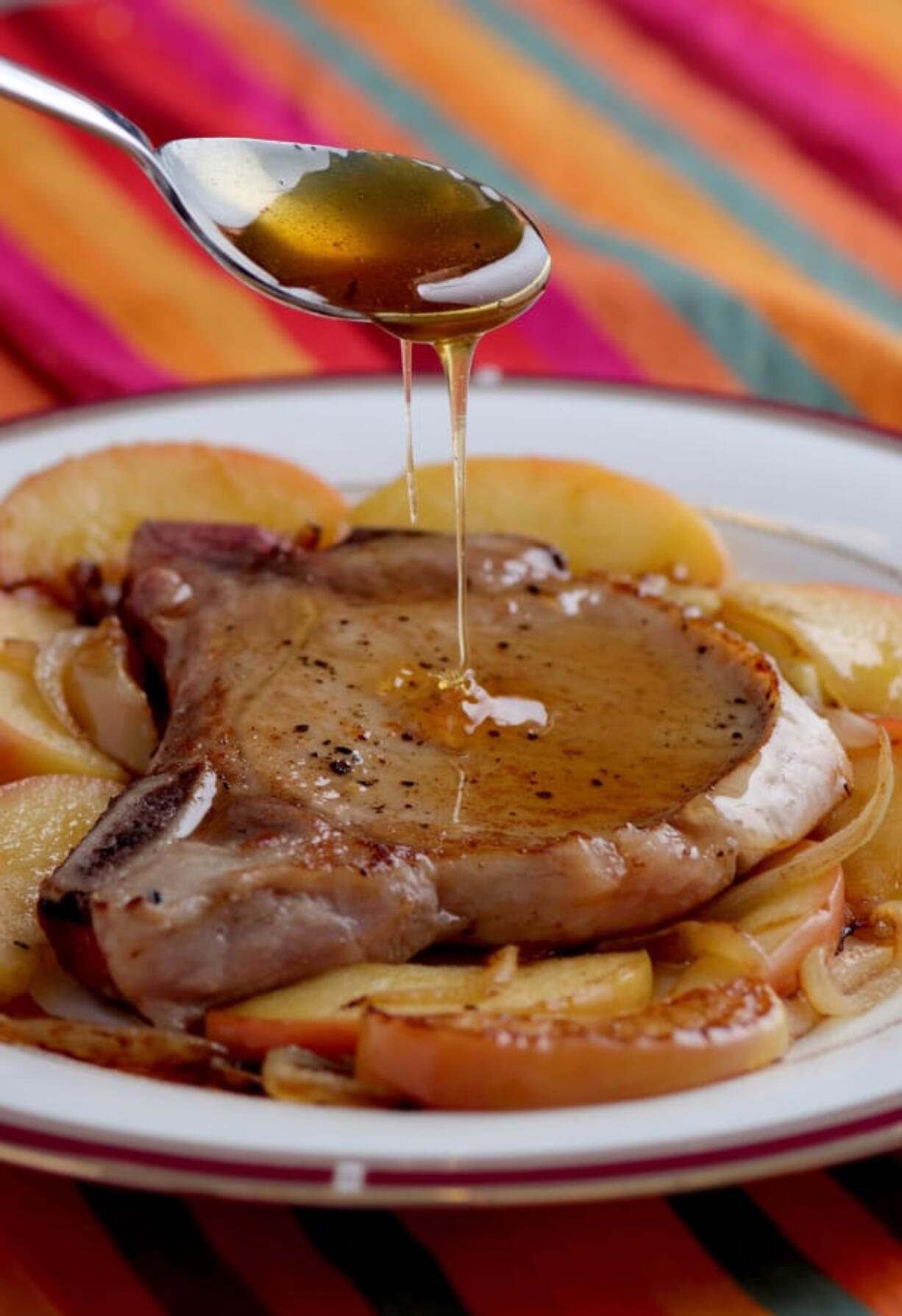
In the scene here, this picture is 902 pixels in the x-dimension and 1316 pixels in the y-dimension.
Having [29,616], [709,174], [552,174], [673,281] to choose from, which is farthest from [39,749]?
[709,174]

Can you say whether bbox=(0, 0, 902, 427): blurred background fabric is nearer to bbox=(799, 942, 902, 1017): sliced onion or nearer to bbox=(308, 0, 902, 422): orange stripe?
bbox=(308, 0, 902, 422): orange stripe

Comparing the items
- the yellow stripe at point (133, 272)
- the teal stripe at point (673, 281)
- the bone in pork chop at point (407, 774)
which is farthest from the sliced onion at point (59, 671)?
the teal stripe at point (673, 281)

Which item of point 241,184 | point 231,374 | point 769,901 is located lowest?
point 231,374

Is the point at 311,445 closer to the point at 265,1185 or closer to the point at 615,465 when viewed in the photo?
the point at 615,465

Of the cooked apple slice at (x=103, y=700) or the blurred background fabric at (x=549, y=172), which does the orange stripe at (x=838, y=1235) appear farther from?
the blurred background fabric at (x=549, y=172)

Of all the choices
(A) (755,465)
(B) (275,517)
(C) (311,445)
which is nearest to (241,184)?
(B) (275,517)

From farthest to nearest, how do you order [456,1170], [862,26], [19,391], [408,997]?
1. [862,26]
2. [19,391]
3. [408,997]
4. [456,1170]

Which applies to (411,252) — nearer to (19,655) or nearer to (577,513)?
(577,513)
